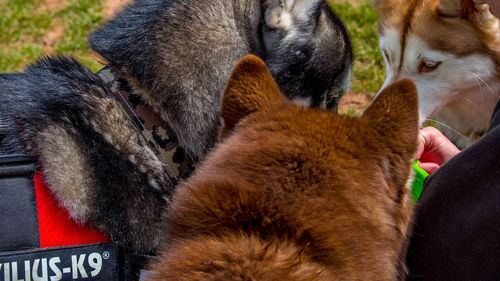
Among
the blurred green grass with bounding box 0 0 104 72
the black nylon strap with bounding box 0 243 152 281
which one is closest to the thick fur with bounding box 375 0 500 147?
the black nylon strap with bounding box 0 243 152 281

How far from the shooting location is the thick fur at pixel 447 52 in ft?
9.14

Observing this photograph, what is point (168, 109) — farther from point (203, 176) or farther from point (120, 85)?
point (203, 176)

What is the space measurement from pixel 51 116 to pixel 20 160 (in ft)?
0.79

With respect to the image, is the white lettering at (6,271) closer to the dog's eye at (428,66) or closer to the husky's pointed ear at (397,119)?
the husky's pointed ear at (397,119)

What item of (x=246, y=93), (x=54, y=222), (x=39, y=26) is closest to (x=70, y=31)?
(x=39, y=26)

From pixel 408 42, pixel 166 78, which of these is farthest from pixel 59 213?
pixel 408 42

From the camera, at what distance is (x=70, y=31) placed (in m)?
5.26

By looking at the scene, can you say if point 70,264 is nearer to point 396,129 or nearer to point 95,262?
point 95,262

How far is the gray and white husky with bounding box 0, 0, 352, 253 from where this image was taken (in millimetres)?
2027

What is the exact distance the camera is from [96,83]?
7.25 ft

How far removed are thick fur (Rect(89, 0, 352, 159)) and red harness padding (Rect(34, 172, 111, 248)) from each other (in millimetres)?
601

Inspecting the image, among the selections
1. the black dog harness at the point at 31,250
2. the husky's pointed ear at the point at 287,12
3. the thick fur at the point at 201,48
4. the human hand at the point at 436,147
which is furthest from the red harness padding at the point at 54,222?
the human hand at the point at 436,147

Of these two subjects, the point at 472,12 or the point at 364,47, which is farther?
the point at 364,47

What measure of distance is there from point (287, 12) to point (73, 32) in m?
3.49
